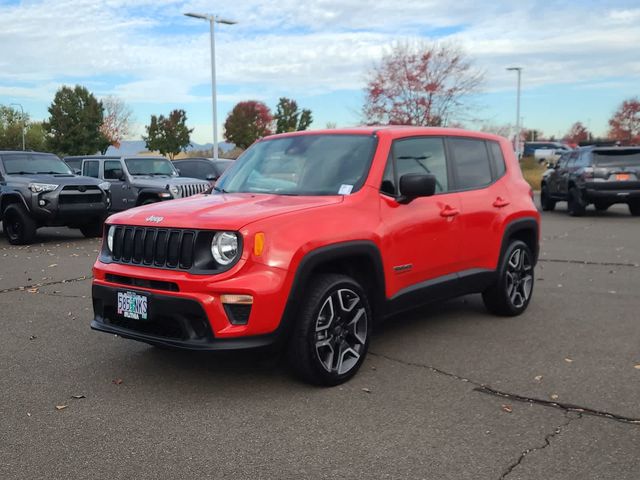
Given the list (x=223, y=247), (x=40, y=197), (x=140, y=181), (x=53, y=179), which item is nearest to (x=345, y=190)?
(x=223, y=247)

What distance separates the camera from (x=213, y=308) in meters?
4.03

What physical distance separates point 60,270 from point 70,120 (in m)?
54.3

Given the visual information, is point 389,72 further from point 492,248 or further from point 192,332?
point 192,332

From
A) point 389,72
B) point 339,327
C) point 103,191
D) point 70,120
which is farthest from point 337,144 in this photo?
point 70,120

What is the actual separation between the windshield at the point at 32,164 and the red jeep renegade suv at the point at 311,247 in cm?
901

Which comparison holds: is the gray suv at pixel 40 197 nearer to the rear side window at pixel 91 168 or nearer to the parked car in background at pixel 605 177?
the rear side window at pixel 91 168

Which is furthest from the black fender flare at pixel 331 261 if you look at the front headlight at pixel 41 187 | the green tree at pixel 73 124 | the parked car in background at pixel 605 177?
the green tree at pixel 73 124

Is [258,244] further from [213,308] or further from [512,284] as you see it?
[512,284]

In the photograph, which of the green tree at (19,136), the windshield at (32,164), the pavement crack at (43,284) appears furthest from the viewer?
the green tree at (19,136)

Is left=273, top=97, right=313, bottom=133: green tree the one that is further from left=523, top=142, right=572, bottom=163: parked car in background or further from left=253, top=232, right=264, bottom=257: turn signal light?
left=253, top=232, right=264, bottom=257: turn signal light

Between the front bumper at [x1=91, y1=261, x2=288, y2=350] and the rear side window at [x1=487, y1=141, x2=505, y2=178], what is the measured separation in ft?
9.94

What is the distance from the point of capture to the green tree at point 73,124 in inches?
2341

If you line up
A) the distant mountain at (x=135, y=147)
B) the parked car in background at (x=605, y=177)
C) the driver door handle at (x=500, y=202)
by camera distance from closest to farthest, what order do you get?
the driver door handle at (x=500, y=202)
the parked car in background at (x=605, y=177)
the distant mountain at (x=135, y=147)

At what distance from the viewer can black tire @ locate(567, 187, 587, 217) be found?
55.8 feet
